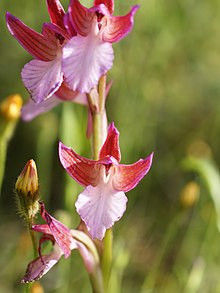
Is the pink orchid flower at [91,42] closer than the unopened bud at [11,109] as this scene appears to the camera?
Yes

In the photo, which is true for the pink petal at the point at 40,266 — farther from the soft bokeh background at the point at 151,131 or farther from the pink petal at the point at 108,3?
the soft bokeh background at the point at 151,131

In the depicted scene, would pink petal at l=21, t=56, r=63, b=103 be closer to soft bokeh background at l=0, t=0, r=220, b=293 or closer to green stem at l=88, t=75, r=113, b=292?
green stem at l=88, t=75, r=113, b=292

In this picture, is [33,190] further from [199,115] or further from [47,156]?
[199,115]

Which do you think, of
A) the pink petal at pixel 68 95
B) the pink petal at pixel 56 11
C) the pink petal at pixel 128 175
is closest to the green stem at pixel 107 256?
the pink petal at pixel 128 175

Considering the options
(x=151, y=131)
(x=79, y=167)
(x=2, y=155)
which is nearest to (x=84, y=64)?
(x=79, y=167)

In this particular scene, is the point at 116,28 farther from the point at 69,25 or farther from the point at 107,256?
the point at 107,256

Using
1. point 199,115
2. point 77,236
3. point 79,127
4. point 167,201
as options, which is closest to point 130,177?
point 77,236
